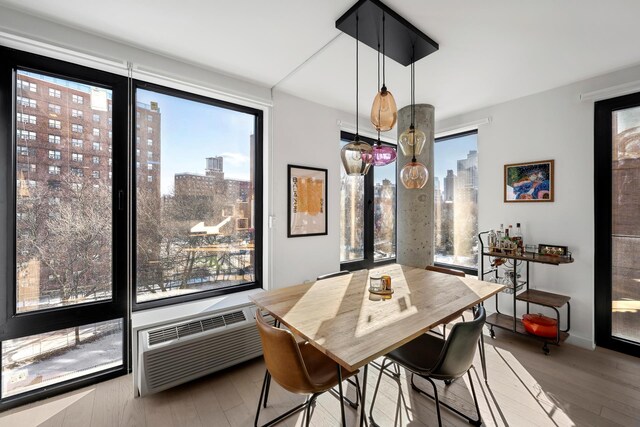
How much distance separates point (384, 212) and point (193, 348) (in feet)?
10.1

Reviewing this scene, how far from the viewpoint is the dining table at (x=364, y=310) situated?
1166mm

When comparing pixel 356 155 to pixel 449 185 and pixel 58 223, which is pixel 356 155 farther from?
pixel 449 185

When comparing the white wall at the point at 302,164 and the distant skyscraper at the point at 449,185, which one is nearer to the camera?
the white wall at the point at 302,164

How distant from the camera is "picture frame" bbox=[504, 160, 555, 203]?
9.42 ft

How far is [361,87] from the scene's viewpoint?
2842mm

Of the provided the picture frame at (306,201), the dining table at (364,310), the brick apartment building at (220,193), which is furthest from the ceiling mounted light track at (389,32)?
the dining table at (364,310)

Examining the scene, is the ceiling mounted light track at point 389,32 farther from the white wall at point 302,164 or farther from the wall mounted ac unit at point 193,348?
the wall mounted ac unit at point 193,348

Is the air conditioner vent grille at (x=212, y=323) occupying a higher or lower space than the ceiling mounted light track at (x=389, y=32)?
lower

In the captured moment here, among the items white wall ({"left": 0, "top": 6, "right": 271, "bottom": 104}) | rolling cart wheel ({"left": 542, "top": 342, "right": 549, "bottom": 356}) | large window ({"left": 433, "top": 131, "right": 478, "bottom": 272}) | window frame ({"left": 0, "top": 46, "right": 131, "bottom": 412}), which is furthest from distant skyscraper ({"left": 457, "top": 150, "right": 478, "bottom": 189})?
window frame ({"left": 0, "top": 46, "right": 131, "bottom": 412})

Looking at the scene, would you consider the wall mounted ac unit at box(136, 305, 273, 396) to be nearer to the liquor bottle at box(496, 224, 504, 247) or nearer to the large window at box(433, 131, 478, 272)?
the liquor bottle at box(496, 224, 504, 247)

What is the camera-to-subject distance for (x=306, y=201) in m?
3.14

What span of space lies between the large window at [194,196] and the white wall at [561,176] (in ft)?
9.75

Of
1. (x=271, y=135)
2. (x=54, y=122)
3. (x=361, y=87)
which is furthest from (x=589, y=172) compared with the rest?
(x=54, y=122)

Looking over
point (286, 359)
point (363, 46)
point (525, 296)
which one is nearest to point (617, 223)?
point (525, 296)
